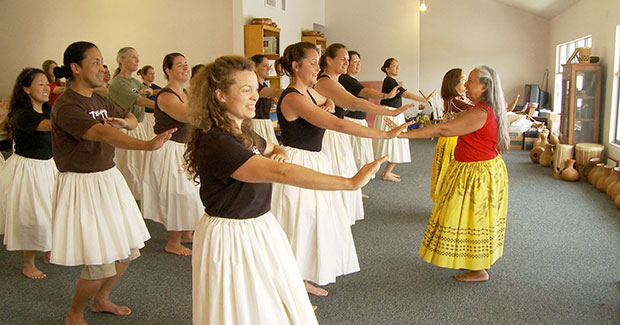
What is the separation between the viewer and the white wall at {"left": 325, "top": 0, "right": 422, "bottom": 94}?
38.1ft

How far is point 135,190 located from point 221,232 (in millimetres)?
4091

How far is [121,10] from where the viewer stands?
26.5 ft

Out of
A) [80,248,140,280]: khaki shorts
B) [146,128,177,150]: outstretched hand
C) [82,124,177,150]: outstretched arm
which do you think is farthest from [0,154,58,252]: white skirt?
[146,128,177,150]: outstretched hand

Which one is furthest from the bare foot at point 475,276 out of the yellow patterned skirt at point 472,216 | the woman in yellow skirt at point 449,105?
the woman in yellow skirt at point 449,105

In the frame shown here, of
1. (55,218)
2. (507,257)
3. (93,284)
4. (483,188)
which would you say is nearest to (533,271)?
(507,257)

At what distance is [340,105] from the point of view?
144 inches

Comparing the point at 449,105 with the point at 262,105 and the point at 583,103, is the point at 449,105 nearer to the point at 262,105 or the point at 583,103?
the point at 262,105

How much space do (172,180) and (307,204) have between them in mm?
1532

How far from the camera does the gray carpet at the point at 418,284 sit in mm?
2988

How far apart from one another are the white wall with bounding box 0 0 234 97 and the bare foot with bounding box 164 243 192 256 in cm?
449

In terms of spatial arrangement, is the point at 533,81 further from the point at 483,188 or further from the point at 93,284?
the point at 93,284

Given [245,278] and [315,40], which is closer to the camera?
[245,278]

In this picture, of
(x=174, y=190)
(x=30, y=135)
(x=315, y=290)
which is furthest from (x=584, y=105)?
(x=30, y=135)

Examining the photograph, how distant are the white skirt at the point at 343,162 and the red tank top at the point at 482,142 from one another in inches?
44.9
